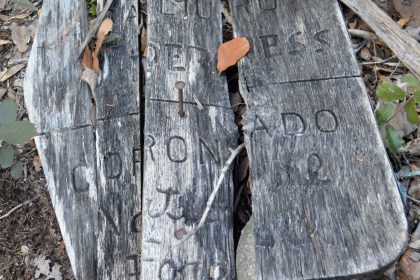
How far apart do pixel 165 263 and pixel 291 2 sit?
132cm

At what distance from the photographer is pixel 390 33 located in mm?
2539

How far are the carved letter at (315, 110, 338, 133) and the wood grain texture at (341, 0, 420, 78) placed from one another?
0.55m

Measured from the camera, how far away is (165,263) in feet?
6.44

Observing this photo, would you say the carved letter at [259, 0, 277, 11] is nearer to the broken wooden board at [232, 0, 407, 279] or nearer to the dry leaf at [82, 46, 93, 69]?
the broken wooden board at [232, 0, 407, 279]

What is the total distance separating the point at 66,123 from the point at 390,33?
5.05ft

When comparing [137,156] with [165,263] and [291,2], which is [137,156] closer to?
[165,263]

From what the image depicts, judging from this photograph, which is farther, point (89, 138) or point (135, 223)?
point (89, 138)

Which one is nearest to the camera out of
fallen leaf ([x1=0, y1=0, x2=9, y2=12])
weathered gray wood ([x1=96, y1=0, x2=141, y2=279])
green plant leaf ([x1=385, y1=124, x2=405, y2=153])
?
weathered gray wood ([x1=96, y1=0, x2=141, y2=279])

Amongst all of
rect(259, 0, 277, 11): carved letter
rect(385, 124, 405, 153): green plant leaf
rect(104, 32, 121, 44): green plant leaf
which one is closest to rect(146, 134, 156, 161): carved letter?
rect(104, 32, 121, 44): green plant leaf

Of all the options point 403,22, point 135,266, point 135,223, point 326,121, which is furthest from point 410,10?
point 135,266

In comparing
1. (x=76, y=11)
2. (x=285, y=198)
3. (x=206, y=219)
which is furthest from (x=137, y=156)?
(x=76, y=11)

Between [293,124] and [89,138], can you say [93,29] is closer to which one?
[89,138]

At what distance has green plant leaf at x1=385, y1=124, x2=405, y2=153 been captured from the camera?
221cm

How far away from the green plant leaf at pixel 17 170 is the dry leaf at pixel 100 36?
0.57 meters
